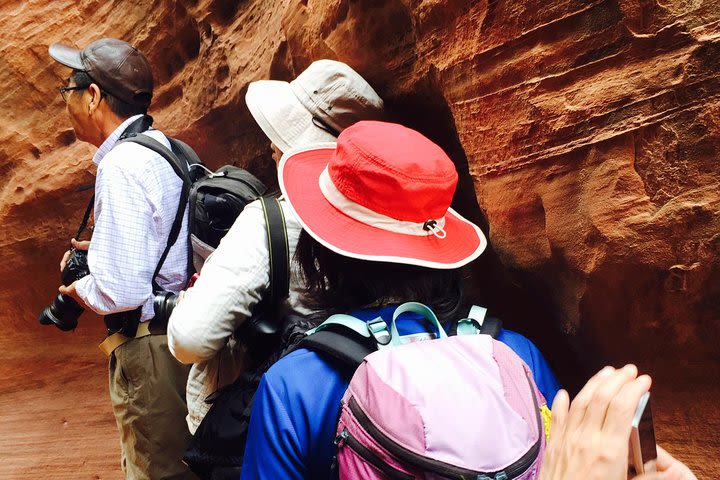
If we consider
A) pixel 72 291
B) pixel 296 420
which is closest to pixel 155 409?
pixel 72 291

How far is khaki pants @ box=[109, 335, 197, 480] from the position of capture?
82.5 inches

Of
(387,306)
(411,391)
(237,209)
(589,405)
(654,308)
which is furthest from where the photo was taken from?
(237,209)

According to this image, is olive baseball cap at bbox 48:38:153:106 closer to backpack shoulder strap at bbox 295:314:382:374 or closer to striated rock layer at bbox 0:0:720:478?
striated rock layer at bbox 0:0:720:478

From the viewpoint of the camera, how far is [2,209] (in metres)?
4.14

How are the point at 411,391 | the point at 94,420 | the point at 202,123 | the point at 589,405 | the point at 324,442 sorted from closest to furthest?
the point at 589,405
the point at 411,391
the point at 324,442
the point at 202,123
the point at 94,420

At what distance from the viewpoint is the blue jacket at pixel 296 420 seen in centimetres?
116

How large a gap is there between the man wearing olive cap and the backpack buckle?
1021 mm

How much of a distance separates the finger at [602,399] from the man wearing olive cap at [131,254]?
5.13ft

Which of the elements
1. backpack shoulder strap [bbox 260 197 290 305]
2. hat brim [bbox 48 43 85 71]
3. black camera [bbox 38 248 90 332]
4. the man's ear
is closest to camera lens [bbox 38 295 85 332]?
black camera [bbox 38 248 90 332]

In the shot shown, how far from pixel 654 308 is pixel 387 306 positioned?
72 cm

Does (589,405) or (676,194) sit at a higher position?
(589,405)

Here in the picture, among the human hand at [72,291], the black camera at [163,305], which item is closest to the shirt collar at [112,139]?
the human hand at [72,291]

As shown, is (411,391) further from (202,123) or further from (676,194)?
(202,123)

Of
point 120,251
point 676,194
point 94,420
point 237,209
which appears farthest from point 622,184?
point 94,420
